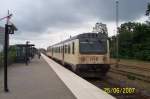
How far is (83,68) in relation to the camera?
76.1 ft

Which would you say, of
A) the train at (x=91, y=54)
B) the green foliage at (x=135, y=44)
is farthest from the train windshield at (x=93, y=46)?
the green foliage at (x=135, y=44)

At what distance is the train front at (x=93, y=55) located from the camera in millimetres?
23344

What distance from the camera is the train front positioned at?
2334 cm

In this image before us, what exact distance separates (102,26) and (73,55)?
98.8 metres

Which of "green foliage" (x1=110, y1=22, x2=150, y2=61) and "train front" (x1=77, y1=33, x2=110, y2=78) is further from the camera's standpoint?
"green foliage" (x1=110, y1=22, x2=150, y2=61)

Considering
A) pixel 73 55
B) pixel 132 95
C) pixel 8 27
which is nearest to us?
pixel 8 27

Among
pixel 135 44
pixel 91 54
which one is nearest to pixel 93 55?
pixel 91 54

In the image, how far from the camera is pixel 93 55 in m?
23.4

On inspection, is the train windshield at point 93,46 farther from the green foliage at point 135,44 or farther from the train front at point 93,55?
the green foliage at point 135,44

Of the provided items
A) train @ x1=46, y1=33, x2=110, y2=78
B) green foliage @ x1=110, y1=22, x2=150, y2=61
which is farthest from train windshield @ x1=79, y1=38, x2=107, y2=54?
green foliage @ x1=110, y1=22, x2=150, y2=61

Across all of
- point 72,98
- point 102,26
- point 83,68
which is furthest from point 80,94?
point 102,26

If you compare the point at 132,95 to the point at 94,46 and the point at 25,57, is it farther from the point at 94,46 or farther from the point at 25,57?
the point at 25,57

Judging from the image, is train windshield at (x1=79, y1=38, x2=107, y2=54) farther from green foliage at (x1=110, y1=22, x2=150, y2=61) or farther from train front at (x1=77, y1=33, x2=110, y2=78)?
green foliage at (x1=110, y1=22, x2=150, y2=61)

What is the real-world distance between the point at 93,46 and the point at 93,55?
1.99 feet
